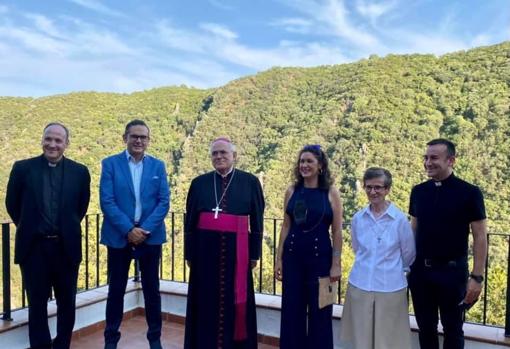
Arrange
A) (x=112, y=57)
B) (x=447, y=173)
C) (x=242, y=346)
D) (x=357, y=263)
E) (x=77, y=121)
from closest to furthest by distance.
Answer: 1. (x=447, y=173)
2. (x=357, y=263)
3. (x=242, y=346)
4. (x=112, y=57)
5. (x=77, y=121)

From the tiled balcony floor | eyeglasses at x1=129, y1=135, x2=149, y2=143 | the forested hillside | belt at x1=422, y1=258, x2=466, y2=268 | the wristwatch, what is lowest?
the tiled balcony floor

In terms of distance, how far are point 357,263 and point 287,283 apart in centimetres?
41

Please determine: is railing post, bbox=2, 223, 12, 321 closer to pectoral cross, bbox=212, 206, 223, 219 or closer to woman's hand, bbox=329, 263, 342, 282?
pectoral cross, bbox=212, 206, 223, 219

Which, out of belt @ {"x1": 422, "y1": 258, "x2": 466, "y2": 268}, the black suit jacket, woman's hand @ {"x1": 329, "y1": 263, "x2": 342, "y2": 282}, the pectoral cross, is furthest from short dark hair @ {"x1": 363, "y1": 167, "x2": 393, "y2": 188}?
the black suit jacket

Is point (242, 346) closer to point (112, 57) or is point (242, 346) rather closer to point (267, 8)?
point (267, 8)

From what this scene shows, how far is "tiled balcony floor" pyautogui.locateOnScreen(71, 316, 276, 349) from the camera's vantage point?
310 cm

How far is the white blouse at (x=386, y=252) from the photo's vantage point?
229cm

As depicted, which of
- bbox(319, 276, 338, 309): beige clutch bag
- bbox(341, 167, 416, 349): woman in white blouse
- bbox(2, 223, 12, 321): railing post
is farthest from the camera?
bbox(2, 223, 12, 321): railing post

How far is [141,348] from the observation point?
3.05 metres

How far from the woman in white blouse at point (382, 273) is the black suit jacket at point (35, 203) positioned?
167cm

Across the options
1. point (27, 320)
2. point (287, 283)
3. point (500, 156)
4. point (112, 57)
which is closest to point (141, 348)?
point (27, 320)

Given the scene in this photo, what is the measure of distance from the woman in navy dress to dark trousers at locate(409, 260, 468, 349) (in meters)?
0.44

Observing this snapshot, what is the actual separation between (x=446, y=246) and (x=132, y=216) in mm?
1822

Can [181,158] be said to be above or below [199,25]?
below
